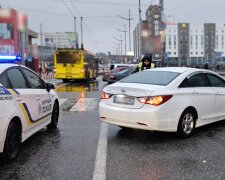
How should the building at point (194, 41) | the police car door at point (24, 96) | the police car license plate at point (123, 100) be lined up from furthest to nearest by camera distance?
the building at point (194, 41), the police car license plate at point (123, 100), the police car door at point (24, 96)

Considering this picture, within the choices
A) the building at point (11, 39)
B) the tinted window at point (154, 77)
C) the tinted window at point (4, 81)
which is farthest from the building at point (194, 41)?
the tinted window at point (4, 81)

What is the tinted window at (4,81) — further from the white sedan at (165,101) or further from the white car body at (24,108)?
the white sedan at (165,101)

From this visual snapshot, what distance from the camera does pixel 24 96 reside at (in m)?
6.27

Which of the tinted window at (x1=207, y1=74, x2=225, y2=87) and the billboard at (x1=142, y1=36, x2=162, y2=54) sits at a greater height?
the billboard at (x1=142, y1=36, x2=162, y2=54)

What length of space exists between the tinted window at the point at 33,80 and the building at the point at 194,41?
84.2m

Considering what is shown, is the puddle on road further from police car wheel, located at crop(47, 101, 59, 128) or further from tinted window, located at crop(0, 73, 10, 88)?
tinted window, located at crop(0, 73, 10, 88)

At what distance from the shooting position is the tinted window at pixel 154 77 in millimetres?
7355

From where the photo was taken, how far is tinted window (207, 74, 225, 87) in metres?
8.33

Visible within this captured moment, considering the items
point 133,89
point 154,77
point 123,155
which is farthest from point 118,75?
point 123,155

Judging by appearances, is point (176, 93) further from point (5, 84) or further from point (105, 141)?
point (5, 84)

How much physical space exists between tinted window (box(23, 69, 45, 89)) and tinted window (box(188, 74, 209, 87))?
301 cm

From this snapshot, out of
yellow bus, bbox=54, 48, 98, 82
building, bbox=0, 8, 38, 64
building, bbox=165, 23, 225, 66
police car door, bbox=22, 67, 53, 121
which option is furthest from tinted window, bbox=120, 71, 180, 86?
building, bbox=165, 23, 225, 66

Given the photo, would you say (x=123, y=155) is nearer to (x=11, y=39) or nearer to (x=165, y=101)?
(x=165, y=101)

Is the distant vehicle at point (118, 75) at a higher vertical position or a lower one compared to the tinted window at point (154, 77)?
lower
